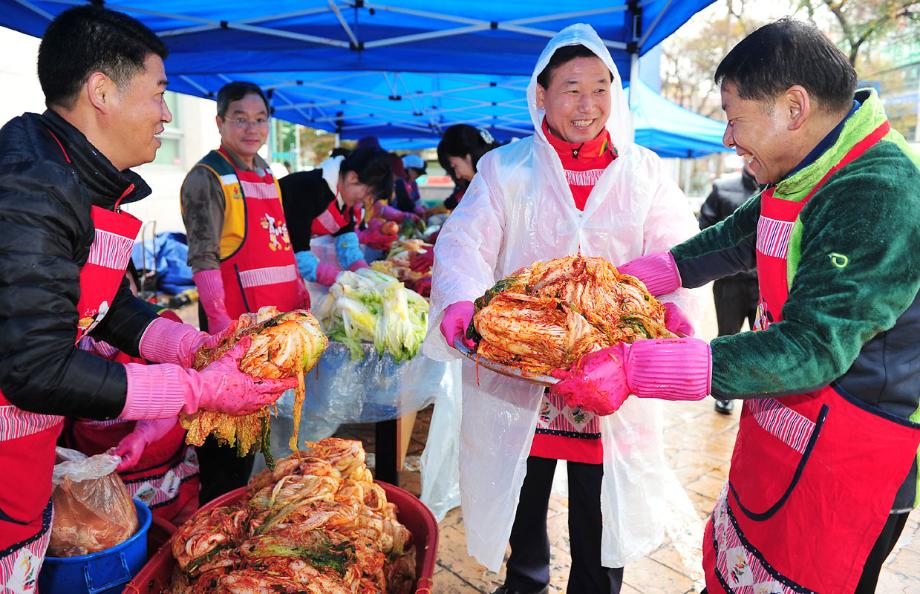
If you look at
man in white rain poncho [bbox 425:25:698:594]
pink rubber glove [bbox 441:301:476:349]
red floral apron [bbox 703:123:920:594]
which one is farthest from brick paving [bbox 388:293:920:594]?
pink rubber glove [bbox 441:301:476:349]

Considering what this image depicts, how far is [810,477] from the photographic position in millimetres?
1599

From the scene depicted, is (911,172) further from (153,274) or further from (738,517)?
(153,274)

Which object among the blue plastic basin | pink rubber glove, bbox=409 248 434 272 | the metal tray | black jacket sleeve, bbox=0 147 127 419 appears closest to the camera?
black jacket sleeve, bbox=0 147 127 419

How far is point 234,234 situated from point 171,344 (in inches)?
57.8

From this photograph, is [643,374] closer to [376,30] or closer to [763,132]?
[763,132]

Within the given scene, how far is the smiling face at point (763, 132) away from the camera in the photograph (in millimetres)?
1600

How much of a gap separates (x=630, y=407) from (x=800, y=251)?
3.08 ft

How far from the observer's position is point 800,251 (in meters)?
1.60

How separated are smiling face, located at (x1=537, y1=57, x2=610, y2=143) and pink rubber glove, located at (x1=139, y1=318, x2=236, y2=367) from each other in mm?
1474

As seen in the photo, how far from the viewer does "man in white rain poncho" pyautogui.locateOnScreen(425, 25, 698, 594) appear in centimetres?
235

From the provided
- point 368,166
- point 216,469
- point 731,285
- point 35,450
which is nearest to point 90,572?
point 35,450

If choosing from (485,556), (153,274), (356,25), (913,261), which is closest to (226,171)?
(356,25)

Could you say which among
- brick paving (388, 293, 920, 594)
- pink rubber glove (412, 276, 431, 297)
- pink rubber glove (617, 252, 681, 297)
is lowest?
brick paving (388, 293, 920, 594)

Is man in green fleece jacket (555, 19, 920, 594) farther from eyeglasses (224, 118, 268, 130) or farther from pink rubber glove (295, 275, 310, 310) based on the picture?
eyeglasses (224, 118, 268, 130)
